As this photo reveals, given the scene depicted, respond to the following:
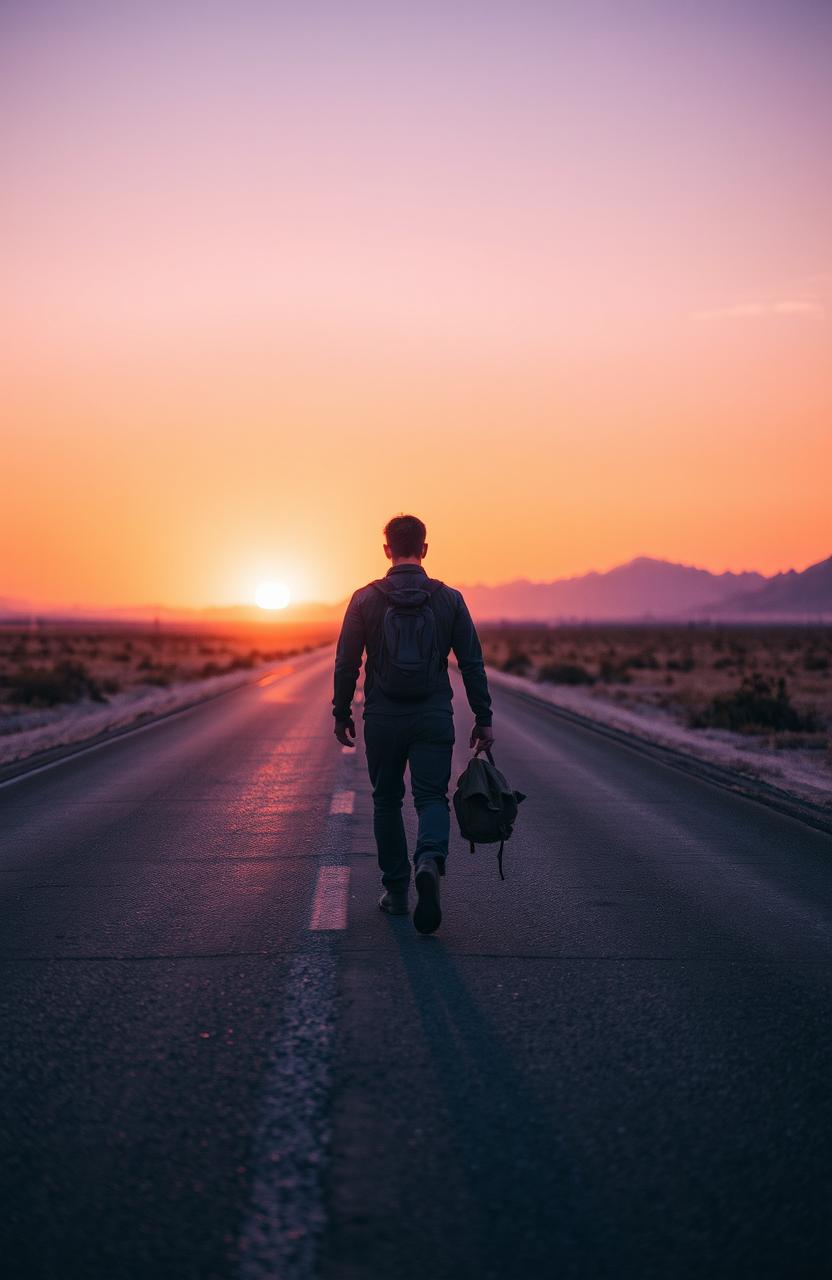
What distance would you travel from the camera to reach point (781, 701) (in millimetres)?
21828

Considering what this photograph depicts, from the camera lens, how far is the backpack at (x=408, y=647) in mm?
5676

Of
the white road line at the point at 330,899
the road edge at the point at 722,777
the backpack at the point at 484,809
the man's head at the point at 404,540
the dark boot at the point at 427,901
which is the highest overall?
the man's head at the point at 404,540

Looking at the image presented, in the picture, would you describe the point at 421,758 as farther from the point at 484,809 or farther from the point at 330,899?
the point at 330,899

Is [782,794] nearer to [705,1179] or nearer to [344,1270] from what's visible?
[705,1179]

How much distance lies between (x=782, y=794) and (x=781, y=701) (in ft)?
36.9

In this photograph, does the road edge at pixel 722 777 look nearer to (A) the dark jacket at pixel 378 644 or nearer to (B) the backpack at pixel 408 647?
(A) the dark jacket at pixel 378 644

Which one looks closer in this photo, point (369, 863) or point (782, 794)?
point (369, 863)

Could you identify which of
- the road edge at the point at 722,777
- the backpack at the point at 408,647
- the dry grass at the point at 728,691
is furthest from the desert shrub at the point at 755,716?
the backpack at the point at 408,647

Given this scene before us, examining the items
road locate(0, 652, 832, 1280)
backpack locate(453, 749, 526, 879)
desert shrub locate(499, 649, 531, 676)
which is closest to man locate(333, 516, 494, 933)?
backpack locate(453, 749, 526, 879)

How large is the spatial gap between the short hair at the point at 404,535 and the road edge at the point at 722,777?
16.5ft

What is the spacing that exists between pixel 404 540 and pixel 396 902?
2.03 meters

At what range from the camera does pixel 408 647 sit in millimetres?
5680

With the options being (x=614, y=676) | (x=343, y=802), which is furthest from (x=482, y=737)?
(x=614, y=676)

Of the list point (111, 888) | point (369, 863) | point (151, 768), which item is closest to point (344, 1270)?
point (111, 888)
